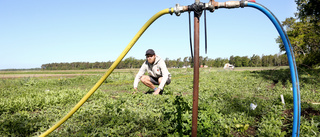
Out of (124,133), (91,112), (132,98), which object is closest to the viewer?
(124,133)

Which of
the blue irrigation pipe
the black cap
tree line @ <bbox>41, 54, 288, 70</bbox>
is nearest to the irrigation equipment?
the blue irrigation pipe

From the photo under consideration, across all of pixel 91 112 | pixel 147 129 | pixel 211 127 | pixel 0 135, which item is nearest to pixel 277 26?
pixel 211 127

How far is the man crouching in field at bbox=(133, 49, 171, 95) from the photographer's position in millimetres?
5164

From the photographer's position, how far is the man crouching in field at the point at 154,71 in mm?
5164

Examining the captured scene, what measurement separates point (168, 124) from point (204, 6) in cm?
196

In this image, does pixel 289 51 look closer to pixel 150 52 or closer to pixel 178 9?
pixel 178 9

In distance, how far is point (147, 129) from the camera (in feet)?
9.84

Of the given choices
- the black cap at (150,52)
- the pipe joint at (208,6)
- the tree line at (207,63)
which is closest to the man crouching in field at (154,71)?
the black cap at (150,52)

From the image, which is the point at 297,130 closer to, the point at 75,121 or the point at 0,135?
the point at 75,121

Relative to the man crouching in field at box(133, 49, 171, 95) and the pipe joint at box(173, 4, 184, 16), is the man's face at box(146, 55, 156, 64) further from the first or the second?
the pipe joint at box(173, 4, 184, 16)

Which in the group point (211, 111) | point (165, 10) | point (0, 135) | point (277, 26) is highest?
point (165, 10)

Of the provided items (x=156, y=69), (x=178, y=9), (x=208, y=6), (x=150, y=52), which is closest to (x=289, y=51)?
(x=208, y=6)

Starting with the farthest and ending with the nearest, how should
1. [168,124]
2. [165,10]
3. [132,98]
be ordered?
[132,98], [168,124], [165,10]

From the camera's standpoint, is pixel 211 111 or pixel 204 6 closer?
pixel 204 6
